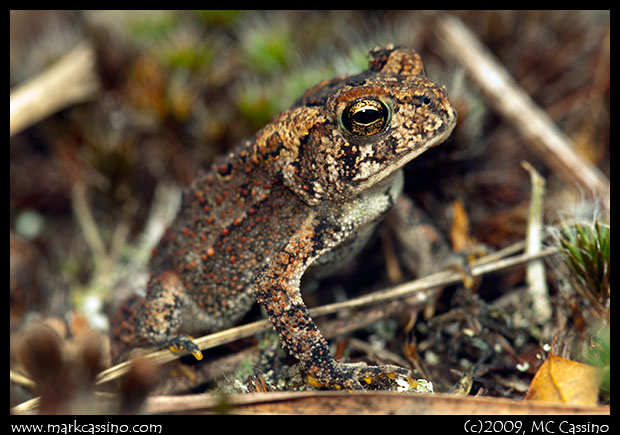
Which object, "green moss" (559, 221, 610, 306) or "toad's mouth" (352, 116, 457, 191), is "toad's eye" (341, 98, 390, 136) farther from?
"green moss" (559, 221, 610, 306)

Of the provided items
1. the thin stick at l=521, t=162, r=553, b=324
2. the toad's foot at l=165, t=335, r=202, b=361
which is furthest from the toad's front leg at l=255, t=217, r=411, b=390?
the thin stick at l=521, t=162, r=553, b=324

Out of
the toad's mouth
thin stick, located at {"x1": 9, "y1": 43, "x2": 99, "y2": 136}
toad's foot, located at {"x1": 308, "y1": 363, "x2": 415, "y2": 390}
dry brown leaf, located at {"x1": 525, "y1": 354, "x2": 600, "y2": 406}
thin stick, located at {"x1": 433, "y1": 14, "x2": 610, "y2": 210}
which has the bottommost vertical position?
dry brown leaf, located at {"x1": 525, "y1": 354, "x2": 600, "y2": 406}

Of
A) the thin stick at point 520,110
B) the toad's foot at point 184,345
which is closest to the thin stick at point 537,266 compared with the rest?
the thin stick at point 520,110

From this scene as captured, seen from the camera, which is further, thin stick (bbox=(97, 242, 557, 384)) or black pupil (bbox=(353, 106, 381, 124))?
thin stick (bbox=(97, 242, 557, 384))

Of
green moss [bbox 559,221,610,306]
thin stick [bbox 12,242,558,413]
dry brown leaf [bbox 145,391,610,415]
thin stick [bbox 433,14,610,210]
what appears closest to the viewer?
dry brown leaf [bbox 145,391,610,415]

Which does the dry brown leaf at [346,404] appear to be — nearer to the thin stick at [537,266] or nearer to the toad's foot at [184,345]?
the toad's foot at [184,345]
